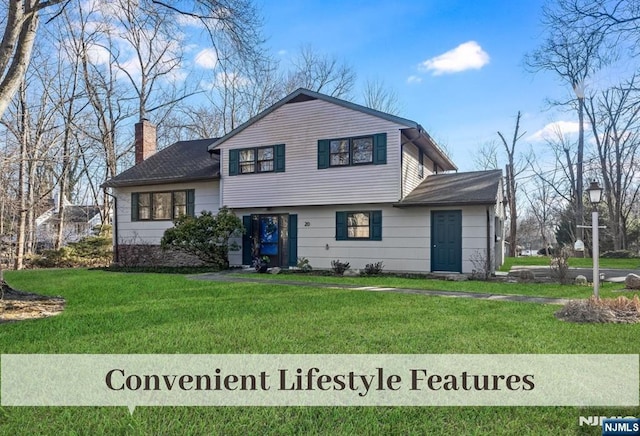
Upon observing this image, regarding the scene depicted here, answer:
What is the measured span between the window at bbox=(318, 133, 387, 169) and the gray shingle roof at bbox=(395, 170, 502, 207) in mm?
1727

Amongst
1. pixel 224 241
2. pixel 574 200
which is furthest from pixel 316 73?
pixel 574 200

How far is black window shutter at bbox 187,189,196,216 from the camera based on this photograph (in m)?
15.6

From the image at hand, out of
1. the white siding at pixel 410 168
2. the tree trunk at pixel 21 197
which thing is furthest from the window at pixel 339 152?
the tree trunk at pixel 21 197

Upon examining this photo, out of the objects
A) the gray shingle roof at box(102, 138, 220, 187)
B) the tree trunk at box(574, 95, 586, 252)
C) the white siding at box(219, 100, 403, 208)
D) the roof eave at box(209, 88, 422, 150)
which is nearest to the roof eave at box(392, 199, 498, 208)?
the white siding at box(219, 100, 403, 208)

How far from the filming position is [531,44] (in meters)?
10.8

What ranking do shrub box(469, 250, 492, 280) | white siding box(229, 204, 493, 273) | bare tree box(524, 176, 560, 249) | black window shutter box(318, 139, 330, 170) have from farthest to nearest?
1. bare tree box(524, 176, 560, 249)
2. black window shutter box(318, 139, 330, 170)
3. white siding box(229, 204, 493, 273)
4. shrub box(469, 250, 492, 280)

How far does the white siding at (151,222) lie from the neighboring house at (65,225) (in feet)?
20.9

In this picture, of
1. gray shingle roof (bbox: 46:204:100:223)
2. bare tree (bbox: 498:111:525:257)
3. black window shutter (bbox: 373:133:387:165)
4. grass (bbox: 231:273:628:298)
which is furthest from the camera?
gray shingle roof (bbox: 46:204:100:223)

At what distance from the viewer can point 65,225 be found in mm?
24891

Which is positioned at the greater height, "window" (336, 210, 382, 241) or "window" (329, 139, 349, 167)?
"window" (329, 139, 349, 167)

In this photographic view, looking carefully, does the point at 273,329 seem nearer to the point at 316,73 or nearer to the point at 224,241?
the point at 224,241

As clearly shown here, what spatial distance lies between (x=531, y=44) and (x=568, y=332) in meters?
9.02

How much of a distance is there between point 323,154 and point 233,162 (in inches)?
142

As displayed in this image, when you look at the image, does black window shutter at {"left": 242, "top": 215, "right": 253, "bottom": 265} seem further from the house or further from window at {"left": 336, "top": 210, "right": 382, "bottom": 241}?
window at {"left": 336, "top": 210, "right": 382, "bottom": 241}
